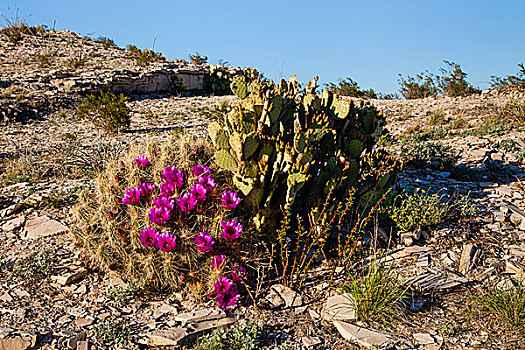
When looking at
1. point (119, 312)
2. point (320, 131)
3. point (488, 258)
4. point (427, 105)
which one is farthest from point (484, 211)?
point (427, 105)

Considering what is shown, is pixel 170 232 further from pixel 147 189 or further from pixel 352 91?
pixel 352 91

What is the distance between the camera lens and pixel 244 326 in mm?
3260

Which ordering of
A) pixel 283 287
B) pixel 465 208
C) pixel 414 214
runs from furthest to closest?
pixel 465 208 → pixel 414 214 → pixel 283 287

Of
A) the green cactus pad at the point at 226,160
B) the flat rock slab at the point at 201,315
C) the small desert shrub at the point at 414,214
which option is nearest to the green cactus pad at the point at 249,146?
the green cactus pad at the point at 226,160

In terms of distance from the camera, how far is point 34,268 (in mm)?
4086

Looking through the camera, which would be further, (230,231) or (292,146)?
(292,146)

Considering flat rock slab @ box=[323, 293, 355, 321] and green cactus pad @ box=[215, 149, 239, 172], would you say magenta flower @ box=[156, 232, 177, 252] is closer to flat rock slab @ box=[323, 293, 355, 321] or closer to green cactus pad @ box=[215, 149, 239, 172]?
green cactus pad @ box=[215, 149, 239, 172]

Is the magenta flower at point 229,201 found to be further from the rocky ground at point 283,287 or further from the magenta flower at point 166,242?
the rocky ground at point 283,287

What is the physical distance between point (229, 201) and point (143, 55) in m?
18.5

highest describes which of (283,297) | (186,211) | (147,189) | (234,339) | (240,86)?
(240,86)

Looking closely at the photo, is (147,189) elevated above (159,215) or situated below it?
above

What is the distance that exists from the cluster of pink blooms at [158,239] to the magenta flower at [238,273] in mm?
615

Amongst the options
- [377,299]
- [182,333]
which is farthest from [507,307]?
[182,333]

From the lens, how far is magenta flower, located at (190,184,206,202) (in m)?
3.72
